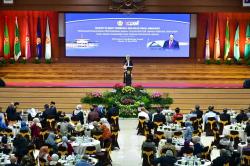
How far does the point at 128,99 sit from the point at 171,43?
8.92 m

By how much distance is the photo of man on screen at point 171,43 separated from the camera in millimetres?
34500

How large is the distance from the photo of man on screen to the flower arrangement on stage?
758cm

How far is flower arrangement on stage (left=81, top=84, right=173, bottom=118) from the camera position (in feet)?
85.9

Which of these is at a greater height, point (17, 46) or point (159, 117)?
point (17, 46)

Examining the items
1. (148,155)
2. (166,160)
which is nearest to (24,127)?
(148,155)

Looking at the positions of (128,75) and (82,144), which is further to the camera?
(128,75)

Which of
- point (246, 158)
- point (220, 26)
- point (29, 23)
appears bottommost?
point (246, 158)

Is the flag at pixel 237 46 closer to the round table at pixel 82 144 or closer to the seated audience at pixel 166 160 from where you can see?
the round table at pixel 82 144

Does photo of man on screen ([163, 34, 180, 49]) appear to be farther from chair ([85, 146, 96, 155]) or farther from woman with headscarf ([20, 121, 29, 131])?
chair ([85, 146, 96, 155])

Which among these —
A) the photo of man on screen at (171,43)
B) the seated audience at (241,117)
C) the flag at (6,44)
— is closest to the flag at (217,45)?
the photo of man on screen at (171,43)

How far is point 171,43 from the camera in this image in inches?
1362

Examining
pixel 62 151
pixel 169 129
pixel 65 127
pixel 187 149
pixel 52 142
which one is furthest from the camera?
pixel 169 129

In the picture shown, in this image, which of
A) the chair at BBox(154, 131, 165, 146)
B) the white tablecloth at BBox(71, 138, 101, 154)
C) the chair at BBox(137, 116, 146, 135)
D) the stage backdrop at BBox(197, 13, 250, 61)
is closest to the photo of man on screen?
the stage backdrop at BBox(197, 13, 250, 61)

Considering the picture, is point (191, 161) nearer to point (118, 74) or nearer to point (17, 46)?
point (118, 74)
